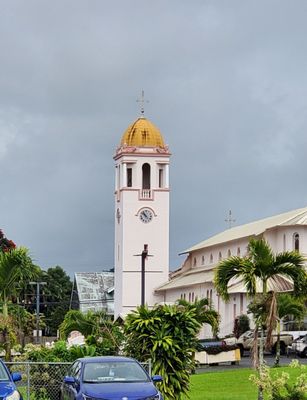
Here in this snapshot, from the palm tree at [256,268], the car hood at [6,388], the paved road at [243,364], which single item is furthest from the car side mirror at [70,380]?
the paved road at [243,364]

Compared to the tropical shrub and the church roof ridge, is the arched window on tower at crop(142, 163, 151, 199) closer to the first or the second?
the church roof ridge

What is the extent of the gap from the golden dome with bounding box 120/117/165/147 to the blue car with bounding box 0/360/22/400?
96.9 m

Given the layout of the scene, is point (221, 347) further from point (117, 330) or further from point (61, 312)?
point (61, 312)

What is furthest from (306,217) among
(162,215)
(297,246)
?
(162,215)

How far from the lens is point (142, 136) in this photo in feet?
396

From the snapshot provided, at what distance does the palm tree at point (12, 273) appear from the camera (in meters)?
35.1

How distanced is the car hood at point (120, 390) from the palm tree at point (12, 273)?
11.9 meters

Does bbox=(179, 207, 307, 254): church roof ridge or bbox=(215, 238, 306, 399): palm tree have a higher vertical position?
bbox=(179, 207, 307, 254): church roof ridge

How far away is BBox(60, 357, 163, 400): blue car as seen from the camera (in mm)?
22703

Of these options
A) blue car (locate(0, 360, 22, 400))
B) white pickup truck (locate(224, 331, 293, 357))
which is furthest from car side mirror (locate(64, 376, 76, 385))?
white pickup truck (locate(224, 331, 293, 357))

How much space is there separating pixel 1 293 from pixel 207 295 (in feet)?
200

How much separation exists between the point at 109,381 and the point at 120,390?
776mm

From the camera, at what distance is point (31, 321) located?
138 ft

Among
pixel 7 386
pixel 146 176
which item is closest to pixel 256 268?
pixel 7 386
